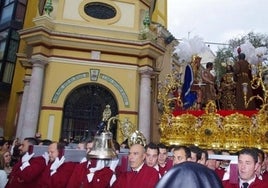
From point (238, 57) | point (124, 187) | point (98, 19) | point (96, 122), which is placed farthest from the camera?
point (98, 19)

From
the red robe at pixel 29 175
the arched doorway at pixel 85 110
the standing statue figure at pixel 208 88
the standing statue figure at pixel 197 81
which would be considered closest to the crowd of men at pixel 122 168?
the red robe at pixel 29 175

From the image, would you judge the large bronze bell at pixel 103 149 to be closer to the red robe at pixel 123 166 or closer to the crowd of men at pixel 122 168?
the crowd of men at pixel 122 168

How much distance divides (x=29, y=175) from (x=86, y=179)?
1.24 meters

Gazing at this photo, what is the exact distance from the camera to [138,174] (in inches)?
166

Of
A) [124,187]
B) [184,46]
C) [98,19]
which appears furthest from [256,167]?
[98,19]

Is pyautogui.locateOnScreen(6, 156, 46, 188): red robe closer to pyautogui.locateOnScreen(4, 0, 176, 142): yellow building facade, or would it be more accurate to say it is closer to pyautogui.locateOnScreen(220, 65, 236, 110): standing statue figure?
pyautogui.locateOnScreen(220, 65, 236, 110): standing statue figure

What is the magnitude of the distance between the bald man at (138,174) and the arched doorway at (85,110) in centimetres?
899

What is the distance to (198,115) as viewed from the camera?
7758 millimetres

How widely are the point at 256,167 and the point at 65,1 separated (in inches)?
507

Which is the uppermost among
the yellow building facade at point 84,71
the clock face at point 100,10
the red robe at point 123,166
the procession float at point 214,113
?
the clock face at point 100,10

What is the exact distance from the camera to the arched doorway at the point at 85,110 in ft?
43.8

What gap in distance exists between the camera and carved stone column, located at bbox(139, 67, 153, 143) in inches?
529

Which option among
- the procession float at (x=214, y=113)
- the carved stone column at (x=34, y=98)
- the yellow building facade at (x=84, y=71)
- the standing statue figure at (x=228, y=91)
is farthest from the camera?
the yellow building facade at (x=84, y=71)

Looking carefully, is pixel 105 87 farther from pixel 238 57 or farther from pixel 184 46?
pixel 238 57
